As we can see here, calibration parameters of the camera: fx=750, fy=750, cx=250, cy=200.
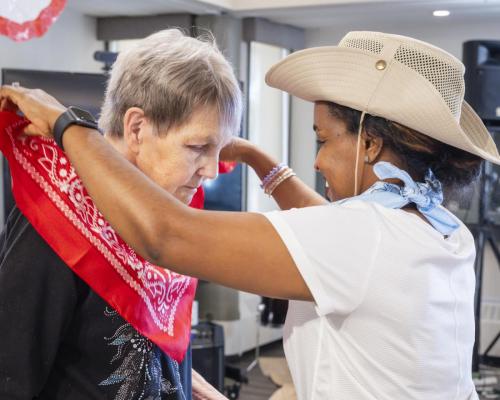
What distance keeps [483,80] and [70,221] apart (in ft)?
14.0

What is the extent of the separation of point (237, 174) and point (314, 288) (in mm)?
3972

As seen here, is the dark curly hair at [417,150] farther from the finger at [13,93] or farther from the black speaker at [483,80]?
the black speaker at [483,80]

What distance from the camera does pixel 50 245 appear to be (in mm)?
1246

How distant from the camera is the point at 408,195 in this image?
1.26 metres

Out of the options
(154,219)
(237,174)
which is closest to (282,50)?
(237,174)

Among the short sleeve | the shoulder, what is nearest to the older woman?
the shoulder

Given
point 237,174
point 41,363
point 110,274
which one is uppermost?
point 110,274

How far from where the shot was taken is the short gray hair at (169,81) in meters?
1.38

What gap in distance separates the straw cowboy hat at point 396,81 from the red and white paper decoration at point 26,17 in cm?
239

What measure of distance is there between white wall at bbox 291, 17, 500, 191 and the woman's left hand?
4.83 meters

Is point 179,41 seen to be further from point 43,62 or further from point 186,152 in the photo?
point 43,62

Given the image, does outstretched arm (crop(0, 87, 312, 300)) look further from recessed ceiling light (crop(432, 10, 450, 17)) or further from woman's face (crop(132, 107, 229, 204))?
recessed ceiling light (crop(432, 10, 450, 17))

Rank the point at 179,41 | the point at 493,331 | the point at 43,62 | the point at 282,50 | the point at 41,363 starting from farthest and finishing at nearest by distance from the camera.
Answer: the point at 282,50 → the point at 493,331 → the point at 43,62 → the point at 179,41 → the point at 41,363

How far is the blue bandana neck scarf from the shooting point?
125 cm
